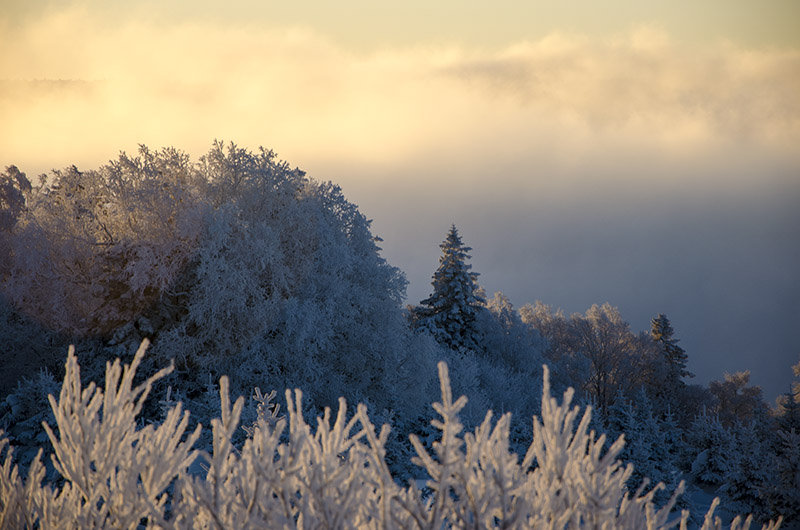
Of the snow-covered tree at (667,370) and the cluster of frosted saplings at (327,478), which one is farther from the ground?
the snow-covered tree at (667,370)

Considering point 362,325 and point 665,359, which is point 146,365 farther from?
point 665,359

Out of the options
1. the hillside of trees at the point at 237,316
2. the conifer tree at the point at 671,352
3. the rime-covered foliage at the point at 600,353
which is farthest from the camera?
the conifer tree at the point at 671,352

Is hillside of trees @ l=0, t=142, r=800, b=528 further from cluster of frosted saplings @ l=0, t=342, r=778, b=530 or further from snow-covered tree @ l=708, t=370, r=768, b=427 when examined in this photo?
snow-covered tree @ l=708, t=370, r=768, b=427

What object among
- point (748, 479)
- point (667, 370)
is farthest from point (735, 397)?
point (748, 479)

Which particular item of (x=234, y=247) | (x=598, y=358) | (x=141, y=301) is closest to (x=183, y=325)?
(x=141, y=301)

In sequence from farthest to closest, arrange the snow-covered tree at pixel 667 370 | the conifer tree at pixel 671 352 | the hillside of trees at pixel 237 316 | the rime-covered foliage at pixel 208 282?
the conifer tree at pixel 671 352
the snow-covered tree at pixel 667 370
the rime-covered foliage at pixel 208 282
the hillside of trees at pixel 237 316

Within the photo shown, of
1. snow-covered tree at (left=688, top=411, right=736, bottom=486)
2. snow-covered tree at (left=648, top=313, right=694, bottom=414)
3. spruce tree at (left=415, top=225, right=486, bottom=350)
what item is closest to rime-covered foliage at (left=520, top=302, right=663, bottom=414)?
snow-covered tree at (left=648, top=313, right=694, bottom=414)

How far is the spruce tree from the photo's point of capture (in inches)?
1375

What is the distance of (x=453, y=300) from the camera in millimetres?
35469

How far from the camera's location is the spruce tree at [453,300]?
34938 millimetres

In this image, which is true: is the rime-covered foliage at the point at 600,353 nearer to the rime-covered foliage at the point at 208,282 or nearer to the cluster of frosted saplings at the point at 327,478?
the rime-covered foliage at the point at 208,282

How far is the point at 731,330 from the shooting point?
576 feet

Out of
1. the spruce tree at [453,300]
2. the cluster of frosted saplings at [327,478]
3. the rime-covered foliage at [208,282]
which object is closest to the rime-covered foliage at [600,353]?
Result: the spruce tree at [453,300]

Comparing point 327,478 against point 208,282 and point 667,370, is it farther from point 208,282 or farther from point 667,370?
point 667,370
